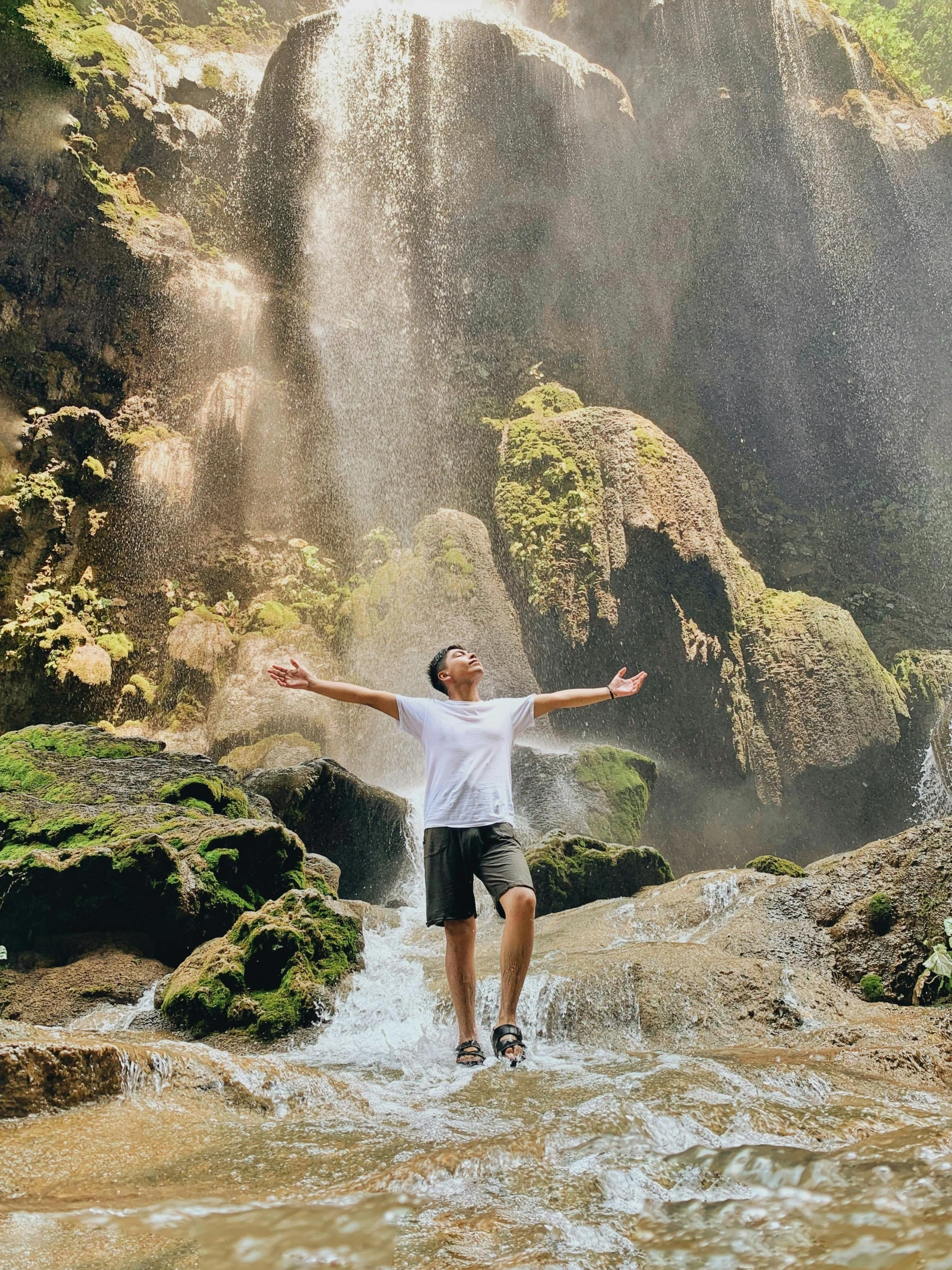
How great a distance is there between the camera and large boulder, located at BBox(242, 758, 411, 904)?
29.3 ft

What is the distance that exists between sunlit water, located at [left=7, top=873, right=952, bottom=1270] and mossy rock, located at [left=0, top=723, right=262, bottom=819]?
4.15 m

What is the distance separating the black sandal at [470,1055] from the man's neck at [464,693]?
4.41 feet

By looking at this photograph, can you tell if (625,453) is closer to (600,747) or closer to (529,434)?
(529,434)

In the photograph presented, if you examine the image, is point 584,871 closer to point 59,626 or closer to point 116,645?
point 116,645

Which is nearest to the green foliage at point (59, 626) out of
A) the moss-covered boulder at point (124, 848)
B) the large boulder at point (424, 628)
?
the large boulder at point (424, 628)

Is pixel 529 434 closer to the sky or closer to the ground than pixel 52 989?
closer to the sky

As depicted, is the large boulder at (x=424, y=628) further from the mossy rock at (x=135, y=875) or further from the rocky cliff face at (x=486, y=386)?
the mossy rock at (x=135, y=875)

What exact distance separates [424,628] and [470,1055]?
10926 millimetres

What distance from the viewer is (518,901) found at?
10.8 ft

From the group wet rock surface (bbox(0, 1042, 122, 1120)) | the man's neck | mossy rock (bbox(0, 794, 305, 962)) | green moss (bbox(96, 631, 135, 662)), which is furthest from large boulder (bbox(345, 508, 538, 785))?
wet rock surface (bbox(0, 1042, 122, 1120))

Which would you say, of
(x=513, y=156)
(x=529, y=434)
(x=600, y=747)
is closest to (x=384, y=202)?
(x=513, y=156)

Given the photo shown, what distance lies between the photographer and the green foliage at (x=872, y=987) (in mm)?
4559

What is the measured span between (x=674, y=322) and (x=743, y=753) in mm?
10137

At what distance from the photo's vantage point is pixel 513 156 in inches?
704
